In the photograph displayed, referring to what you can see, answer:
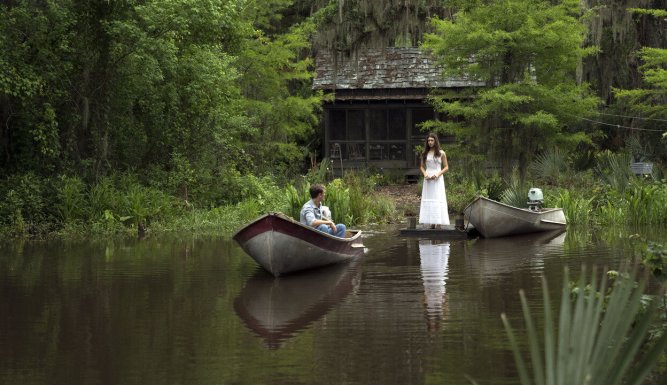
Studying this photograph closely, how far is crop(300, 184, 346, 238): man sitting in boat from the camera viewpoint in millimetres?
16922

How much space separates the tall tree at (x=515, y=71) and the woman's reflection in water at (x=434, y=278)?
9128 mm

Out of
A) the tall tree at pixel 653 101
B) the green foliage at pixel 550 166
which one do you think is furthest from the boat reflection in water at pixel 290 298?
the green foliage at pixel 550 166

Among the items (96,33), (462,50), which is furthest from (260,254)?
(462,50)

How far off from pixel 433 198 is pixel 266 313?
36.1 ft

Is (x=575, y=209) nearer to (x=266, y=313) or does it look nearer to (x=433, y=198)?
(x=433, y=198)

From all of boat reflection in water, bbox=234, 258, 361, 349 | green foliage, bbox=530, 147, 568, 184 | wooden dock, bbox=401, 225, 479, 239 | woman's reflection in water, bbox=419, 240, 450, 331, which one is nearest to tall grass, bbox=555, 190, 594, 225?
wooden dock, bbox=401, 225, 479, 239

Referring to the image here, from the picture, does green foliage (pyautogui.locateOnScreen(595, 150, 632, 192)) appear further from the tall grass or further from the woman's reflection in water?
the woman's reflection in water

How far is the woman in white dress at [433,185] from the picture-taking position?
894 inches

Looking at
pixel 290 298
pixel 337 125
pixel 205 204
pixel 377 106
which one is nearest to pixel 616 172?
pixel 205 204

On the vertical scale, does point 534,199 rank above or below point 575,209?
above

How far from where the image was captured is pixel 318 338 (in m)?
10.7

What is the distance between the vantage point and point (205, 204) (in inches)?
1114

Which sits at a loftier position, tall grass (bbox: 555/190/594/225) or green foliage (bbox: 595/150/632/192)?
green foliage (bbox: 595/150/632/192)

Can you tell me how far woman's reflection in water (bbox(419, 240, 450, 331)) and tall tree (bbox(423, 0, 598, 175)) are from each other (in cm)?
913
